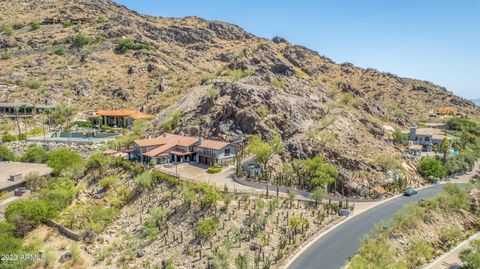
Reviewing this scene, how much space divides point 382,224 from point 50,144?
66196mm

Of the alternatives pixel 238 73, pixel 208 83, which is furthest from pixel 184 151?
pixel 238 73

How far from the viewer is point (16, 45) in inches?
4813

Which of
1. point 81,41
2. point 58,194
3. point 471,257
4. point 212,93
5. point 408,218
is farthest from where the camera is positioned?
→ point 81,41

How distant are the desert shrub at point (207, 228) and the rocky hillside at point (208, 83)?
21.5 metres

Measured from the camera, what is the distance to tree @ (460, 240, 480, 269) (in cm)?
3381

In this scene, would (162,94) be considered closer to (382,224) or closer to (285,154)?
(285,154)

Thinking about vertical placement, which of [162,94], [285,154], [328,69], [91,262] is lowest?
[91,262]

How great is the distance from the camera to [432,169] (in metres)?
57.4

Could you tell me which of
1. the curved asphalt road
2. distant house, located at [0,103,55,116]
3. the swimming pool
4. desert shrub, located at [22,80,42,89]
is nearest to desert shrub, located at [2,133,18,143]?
the swimming pool

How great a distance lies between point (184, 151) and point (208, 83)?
28.5 meters

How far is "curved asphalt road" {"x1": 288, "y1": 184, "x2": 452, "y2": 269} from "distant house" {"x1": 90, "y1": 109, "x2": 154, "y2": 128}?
188ft

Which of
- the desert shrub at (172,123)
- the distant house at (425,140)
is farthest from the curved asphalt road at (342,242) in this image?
the desert shrub at (172,123)

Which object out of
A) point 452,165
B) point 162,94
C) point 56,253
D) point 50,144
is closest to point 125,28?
point 162,94

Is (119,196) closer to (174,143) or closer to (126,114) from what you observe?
(174,143)
